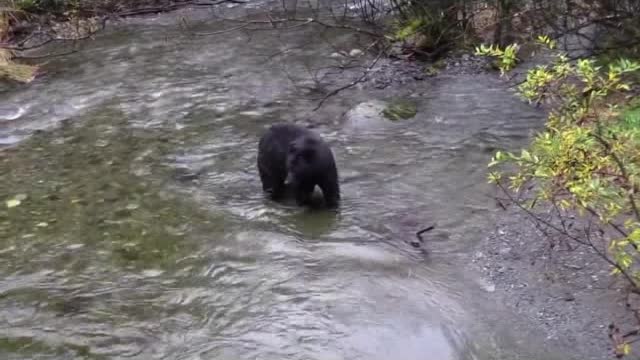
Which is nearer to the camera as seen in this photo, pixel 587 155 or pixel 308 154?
pixel 587 155

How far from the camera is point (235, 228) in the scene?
6.22m

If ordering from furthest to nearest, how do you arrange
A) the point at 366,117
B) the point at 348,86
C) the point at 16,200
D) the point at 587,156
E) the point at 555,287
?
the point at 348,86, the point at 366,117, the point at 16,200, the point at 555,287, the point at 587,156

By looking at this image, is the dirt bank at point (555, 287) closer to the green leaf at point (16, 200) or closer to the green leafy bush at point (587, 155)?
the green leafy bush at point (587, 155)

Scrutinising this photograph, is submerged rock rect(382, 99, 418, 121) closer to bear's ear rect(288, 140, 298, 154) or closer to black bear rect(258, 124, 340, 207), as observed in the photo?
black bear rect(258, 124, 340, 207)

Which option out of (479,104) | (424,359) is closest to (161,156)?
(479,104)

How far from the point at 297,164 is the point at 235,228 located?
2.43 feet

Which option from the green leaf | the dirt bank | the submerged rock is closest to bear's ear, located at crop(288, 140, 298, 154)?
the dirt bank

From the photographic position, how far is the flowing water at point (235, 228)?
4.70 metres

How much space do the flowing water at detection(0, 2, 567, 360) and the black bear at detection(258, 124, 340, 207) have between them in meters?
0.18

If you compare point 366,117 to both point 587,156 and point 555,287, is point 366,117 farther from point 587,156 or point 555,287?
point 587,156

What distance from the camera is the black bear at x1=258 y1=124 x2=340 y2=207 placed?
20.2 feet

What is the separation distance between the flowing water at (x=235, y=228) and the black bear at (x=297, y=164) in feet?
0.59

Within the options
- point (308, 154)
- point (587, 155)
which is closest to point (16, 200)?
point (308, 154)


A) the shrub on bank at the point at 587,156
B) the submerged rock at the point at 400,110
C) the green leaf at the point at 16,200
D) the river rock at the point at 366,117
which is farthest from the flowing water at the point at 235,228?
the shrub on bank at the point at 587,156
